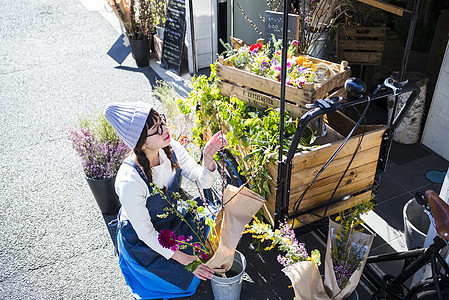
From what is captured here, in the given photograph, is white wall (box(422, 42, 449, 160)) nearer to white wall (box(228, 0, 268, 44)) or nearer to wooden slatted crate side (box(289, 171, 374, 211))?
wooden slatted crate side (box(289, 171, 374, 211))

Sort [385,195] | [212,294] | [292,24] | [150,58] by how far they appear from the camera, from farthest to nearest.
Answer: [150,58], [385,195], [292,24], [212,294]

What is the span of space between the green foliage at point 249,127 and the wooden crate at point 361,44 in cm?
214

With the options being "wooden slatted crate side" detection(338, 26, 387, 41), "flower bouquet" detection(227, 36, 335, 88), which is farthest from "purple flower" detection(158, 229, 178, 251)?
"wooden slatted crate side" detection(338, 26, 387, 41)

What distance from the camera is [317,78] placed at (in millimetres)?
3289

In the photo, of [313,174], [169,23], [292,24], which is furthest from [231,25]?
[313,174]

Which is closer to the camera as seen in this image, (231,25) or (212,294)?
(212,294)

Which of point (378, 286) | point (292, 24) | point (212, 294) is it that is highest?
point (292, 24)

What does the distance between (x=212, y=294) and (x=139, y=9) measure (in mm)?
5187

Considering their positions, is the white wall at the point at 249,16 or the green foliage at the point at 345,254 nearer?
the green foliage at the point at 345,254

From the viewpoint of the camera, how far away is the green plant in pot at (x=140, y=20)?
6781mm

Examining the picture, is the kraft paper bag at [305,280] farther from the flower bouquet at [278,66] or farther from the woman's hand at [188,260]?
the flower bouquet at [278,66]

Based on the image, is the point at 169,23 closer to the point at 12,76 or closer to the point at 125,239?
the point at 12,76

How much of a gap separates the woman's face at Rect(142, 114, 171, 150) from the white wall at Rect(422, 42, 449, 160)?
3205 millimetres

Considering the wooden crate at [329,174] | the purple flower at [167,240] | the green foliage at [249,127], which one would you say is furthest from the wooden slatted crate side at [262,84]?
the purple flower at [167,240]
